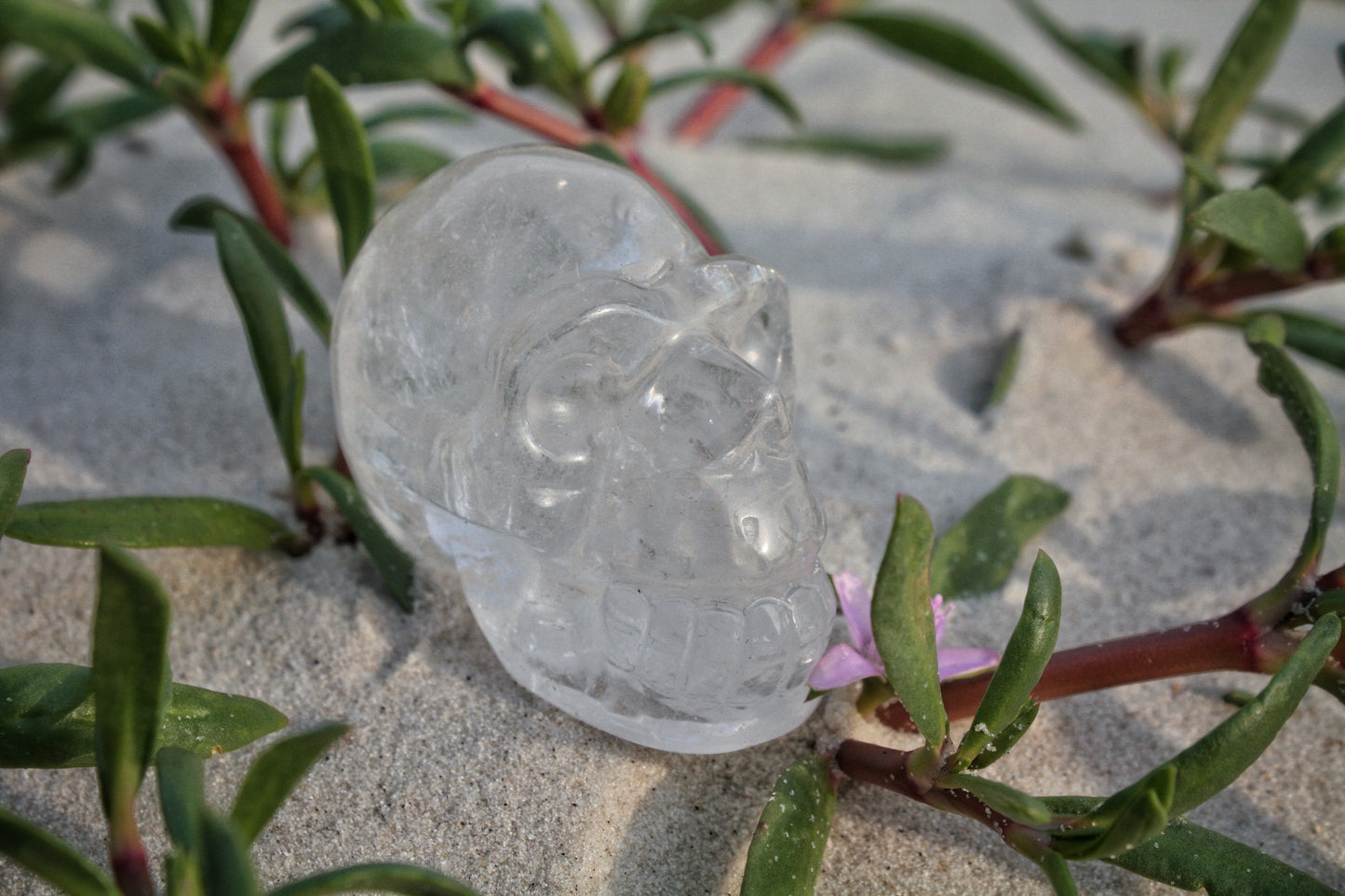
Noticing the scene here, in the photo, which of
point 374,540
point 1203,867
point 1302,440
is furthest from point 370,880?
point 1302,440

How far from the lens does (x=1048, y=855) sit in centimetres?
96

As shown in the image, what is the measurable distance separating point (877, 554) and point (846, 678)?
0.35 metres

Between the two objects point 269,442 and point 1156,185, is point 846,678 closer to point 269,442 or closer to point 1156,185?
point 269,442

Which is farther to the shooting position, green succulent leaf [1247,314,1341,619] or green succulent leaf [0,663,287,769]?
green succulent leaf [1247,314,1341,619]

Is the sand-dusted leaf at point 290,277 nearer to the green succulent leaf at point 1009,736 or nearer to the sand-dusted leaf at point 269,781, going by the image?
the sand-dusted leaf at point 269,781

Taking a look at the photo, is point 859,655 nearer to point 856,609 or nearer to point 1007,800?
point 856,609

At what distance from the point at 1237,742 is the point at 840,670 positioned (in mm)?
354

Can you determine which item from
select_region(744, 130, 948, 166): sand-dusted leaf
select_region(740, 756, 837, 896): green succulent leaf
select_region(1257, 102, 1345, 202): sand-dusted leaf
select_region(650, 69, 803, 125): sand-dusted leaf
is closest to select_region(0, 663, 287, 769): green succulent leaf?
select_region(740, 756, 837, 896): green succulent leaf

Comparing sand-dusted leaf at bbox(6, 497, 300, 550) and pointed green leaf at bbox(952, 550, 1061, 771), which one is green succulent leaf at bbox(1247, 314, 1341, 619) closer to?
pointed green leaf at bbox(952, 550, 1061, 771)

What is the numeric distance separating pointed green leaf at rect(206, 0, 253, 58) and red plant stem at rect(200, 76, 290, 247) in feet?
0.19

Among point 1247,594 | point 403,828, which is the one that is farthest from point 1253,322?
point 403,828

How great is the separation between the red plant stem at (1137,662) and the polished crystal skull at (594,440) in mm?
186

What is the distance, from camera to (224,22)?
1.54 meters

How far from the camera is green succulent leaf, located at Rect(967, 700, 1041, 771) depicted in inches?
40.3
